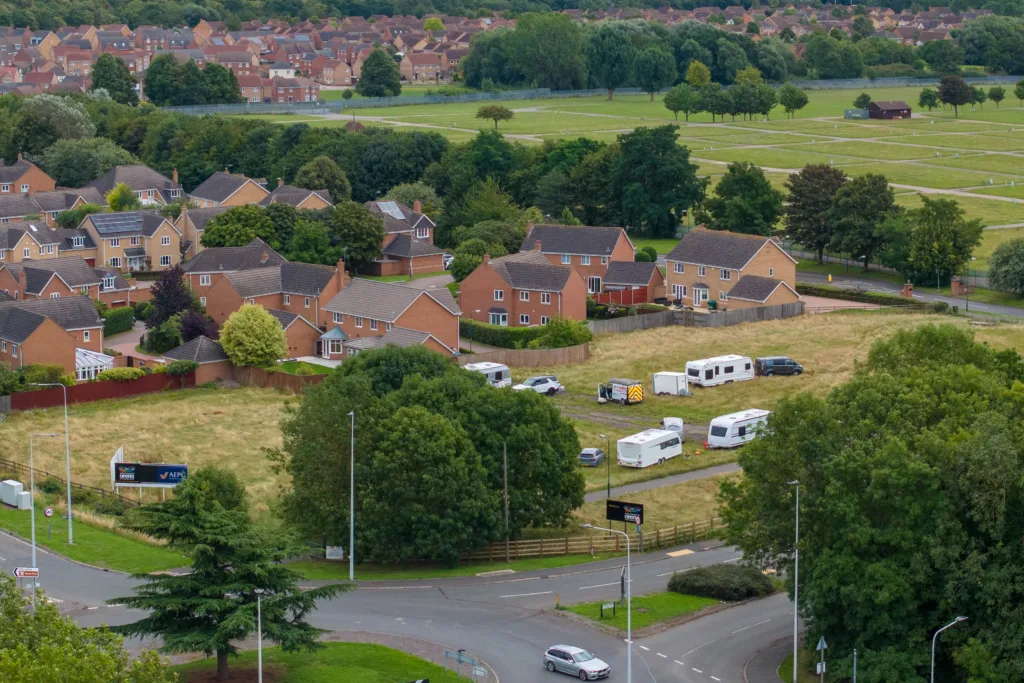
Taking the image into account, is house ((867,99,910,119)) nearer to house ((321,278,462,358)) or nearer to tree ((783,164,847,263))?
tree ((783,164,847,263))

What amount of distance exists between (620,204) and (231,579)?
273 feet

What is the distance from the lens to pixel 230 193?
121938 mm

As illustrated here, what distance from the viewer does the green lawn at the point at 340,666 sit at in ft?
131

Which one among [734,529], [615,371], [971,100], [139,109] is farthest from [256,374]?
[971,100]

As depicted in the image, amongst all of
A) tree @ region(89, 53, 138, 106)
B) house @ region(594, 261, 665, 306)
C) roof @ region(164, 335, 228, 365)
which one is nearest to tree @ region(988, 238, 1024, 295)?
house @ region(594, 261, 665, 306)

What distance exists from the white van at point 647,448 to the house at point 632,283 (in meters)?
31.2

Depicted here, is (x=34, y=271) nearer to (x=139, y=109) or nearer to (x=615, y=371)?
(x=615, y=371)

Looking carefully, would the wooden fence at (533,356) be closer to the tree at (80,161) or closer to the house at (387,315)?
the house at (387,315)

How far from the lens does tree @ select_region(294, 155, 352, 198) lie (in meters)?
126

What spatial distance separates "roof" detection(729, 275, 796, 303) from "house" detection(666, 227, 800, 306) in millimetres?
451

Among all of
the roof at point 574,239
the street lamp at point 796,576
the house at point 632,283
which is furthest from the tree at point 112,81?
the street lamp at point 796,576

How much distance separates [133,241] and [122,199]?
14.5 meters

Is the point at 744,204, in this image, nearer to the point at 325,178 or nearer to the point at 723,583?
the point at 325,178

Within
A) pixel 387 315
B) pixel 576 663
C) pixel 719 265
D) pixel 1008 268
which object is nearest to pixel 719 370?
pixel 387 315
